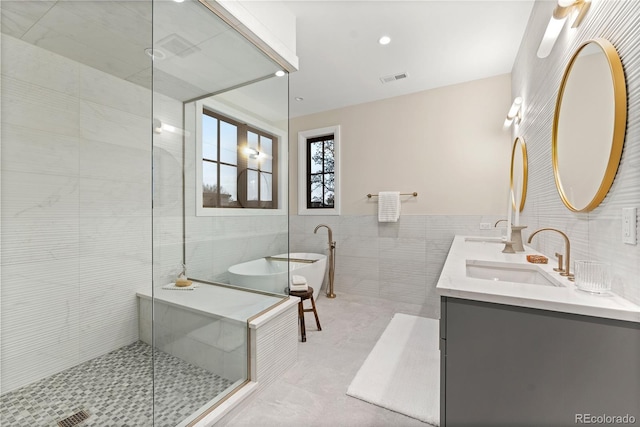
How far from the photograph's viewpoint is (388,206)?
133 inches

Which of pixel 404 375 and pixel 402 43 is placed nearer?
pixel 404 375

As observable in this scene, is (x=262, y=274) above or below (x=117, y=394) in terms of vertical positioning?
above

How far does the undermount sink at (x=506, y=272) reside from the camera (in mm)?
1487

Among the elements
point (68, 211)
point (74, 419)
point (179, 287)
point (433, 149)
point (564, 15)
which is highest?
point (564, 15)

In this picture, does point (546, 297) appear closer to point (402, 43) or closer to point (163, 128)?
point (163, 128)

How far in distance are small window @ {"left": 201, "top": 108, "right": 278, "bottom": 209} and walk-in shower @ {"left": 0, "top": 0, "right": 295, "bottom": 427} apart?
1 centimetres

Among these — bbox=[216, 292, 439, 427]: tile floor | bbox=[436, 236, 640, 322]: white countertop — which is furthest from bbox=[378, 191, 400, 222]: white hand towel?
bbox=[436, 236, 640, 322]: white countertop

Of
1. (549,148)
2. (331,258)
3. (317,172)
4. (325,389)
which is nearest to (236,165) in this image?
(325,389)

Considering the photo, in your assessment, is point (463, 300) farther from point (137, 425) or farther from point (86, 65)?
point (86, 65)

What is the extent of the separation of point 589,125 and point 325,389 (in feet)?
6.27

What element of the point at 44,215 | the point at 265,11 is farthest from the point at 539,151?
the point at 44,215

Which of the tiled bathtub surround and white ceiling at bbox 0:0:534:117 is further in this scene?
the tiled bathtub surround

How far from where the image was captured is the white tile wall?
89 cm

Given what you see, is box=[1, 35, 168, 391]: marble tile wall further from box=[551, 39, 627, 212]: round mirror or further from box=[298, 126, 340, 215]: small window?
box=[551, 39, 627, 212]: round mirror
